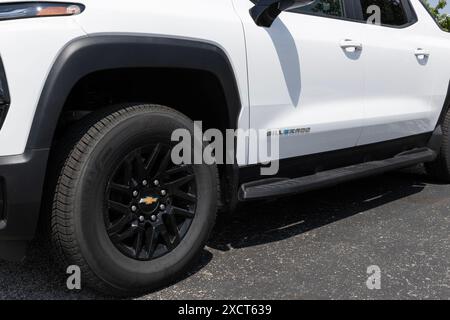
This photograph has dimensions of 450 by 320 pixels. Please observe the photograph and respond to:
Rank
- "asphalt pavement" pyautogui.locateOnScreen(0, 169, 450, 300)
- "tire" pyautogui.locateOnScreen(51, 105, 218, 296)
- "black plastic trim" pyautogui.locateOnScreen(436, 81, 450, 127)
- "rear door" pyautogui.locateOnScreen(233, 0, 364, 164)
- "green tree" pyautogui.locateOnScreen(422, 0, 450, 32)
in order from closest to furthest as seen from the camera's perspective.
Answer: "tire" pyautogui.locateOnScreen(51, 105, 218, 296)
"asphalt pavement" pyautogui.locateOnScreen(0, 169, 450, 300)
"rear door" pyautogui.locateOnScreen(233, 0, 364, 164)
"black plastic trim" pyautogui.locateOnScreen(436, 81, 450, 127)
"green tree" pyautogui.locateOnScreen(422, 0, 450, 32)

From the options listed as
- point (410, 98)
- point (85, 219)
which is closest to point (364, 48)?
point (410, 98)

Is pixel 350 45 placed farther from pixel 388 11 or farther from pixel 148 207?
pixel 148 207

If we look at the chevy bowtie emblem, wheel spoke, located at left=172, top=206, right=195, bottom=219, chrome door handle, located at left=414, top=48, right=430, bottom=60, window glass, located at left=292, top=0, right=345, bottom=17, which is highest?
window glass, located at left=292, top=0, right=345, bottom=17

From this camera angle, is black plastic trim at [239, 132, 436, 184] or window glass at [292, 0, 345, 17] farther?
window glass at [292, 0, 345, 17]

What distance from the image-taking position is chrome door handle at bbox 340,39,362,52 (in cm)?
290

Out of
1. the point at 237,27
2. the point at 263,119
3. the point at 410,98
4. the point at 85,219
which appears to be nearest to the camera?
the point at 85,219

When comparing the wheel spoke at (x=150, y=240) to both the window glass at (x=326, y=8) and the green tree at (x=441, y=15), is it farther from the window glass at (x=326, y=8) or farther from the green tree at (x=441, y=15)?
the green tree at (x=441, y=15)

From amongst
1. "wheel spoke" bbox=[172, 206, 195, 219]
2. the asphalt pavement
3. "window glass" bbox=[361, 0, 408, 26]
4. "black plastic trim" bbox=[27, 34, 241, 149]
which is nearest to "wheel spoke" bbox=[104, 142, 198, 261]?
"wheel spoke" bbox=[172, 206, 195, 219]

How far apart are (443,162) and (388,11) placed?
149cm

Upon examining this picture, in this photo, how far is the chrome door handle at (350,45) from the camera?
9.52ft

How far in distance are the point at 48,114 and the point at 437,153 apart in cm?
338

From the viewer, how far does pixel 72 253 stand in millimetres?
2010

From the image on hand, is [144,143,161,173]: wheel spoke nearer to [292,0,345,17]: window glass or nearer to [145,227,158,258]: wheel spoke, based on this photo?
[145,227,158,258]: wheel spoke
